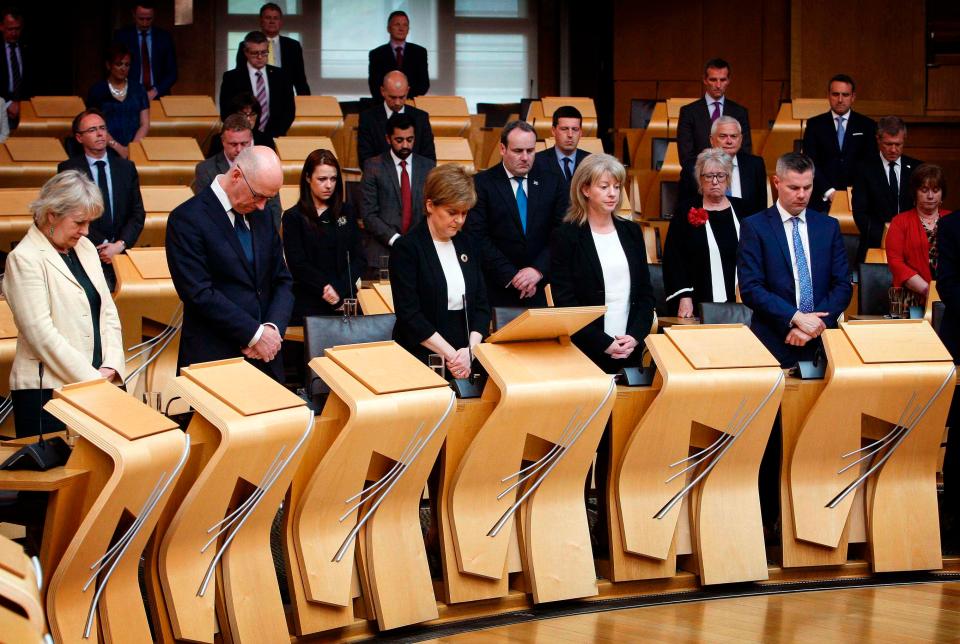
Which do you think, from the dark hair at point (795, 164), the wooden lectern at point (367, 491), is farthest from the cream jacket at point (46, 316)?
the dark hair at point (795, 164)

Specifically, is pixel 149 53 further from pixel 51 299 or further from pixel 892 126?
pixel 51 299

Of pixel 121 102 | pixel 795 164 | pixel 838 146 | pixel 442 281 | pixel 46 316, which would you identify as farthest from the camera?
pixel 121 102

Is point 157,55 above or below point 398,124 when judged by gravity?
above

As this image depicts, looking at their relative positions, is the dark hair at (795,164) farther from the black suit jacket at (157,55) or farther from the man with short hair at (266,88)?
the black suit jacket at (157,55)

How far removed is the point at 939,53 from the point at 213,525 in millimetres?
8126

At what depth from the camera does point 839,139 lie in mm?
6887

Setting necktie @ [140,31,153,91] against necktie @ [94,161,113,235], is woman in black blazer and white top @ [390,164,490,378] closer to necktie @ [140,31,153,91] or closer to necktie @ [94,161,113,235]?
necktie @ [94,161,113,235]

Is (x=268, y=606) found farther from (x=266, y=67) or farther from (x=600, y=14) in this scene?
(x=600, y=14)

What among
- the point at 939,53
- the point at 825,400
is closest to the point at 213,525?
the point at 825,400

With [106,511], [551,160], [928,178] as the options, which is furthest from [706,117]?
[106,511]

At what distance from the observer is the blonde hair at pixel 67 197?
11.1 feet

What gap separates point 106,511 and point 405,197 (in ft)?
9.76

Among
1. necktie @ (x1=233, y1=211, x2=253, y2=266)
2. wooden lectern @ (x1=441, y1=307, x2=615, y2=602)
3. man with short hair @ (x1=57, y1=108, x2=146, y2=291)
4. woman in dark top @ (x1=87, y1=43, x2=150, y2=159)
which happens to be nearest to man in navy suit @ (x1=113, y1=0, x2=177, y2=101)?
woman in dark top @ (x1=87, y1=43, x2=150, y2=159)

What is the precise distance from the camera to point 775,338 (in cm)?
412
